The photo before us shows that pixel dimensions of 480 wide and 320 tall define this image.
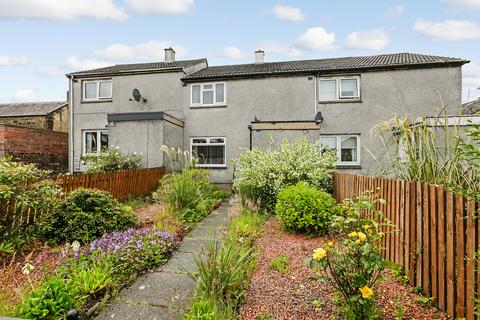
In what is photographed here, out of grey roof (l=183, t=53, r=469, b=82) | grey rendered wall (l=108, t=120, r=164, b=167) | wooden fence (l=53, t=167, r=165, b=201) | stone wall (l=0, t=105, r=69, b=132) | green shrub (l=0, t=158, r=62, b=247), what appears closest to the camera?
green shrub (l=0, t=158, r=62, b=247)

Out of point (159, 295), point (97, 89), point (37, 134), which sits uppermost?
point (97, 89)

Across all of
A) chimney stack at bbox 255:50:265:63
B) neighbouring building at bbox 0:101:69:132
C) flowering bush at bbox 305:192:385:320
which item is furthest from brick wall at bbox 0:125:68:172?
flowering bush at bbox 305:192:385:320

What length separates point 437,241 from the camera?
2832 mm

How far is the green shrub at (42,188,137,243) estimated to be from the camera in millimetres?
4938

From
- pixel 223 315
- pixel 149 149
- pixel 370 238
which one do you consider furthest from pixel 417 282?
pixel 149 149

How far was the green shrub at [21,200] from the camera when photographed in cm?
445

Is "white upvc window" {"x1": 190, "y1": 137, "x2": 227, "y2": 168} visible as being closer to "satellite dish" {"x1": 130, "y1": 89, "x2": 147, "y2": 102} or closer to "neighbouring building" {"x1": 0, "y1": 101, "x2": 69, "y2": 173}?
"satellite dish" {"x1": 130, "y1": 89, "x2": 147, "y2": 102}

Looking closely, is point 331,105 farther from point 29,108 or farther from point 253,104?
point 29,108

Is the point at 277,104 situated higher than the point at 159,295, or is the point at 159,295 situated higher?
the point at 277,104

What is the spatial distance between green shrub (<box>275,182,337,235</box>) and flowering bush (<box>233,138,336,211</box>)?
1494mm

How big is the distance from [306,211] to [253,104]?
367 inches

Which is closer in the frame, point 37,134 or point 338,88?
point 338,88

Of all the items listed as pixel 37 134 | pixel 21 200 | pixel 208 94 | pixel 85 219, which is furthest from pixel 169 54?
pixel 21 200

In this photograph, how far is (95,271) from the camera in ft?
11.0
